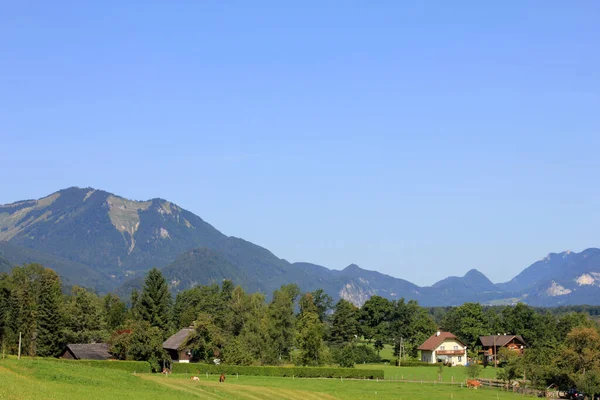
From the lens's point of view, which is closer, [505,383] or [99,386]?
[99,386]

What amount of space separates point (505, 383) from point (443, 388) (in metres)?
A: 11.6

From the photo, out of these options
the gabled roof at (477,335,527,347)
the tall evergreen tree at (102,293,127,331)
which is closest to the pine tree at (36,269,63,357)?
the tall evergreen tree at (102,293,127,331)

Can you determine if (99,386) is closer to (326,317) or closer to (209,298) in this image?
(209,298)

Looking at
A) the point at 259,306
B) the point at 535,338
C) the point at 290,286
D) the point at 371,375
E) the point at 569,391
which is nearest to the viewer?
the point at 569,391

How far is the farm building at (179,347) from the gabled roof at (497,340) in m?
67.1

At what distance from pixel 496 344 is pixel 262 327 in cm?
5493

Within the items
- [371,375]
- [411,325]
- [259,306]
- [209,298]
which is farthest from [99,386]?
[411,325]

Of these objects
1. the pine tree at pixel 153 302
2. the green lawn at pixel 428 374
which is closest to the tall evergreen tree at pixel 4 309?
the pine tree at pixel 153 302

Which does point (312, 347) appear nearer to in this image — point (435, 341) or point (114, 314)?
point (435, 341)

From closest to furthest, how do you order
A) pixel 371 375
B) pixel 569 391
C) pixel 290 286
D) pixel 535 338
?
pixel 569 391 < pixel 371 375 < pixel 290 286 < pixel 535 338

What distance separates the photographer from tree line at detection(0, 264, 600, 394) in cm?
10083

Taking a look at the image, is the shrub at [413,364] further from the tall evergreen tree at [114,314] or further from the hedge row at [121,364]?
the hedge row at [121,364]

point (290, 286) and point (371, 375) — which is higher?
point (290, 286)

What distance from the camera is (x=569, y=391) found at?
89.6 meters
